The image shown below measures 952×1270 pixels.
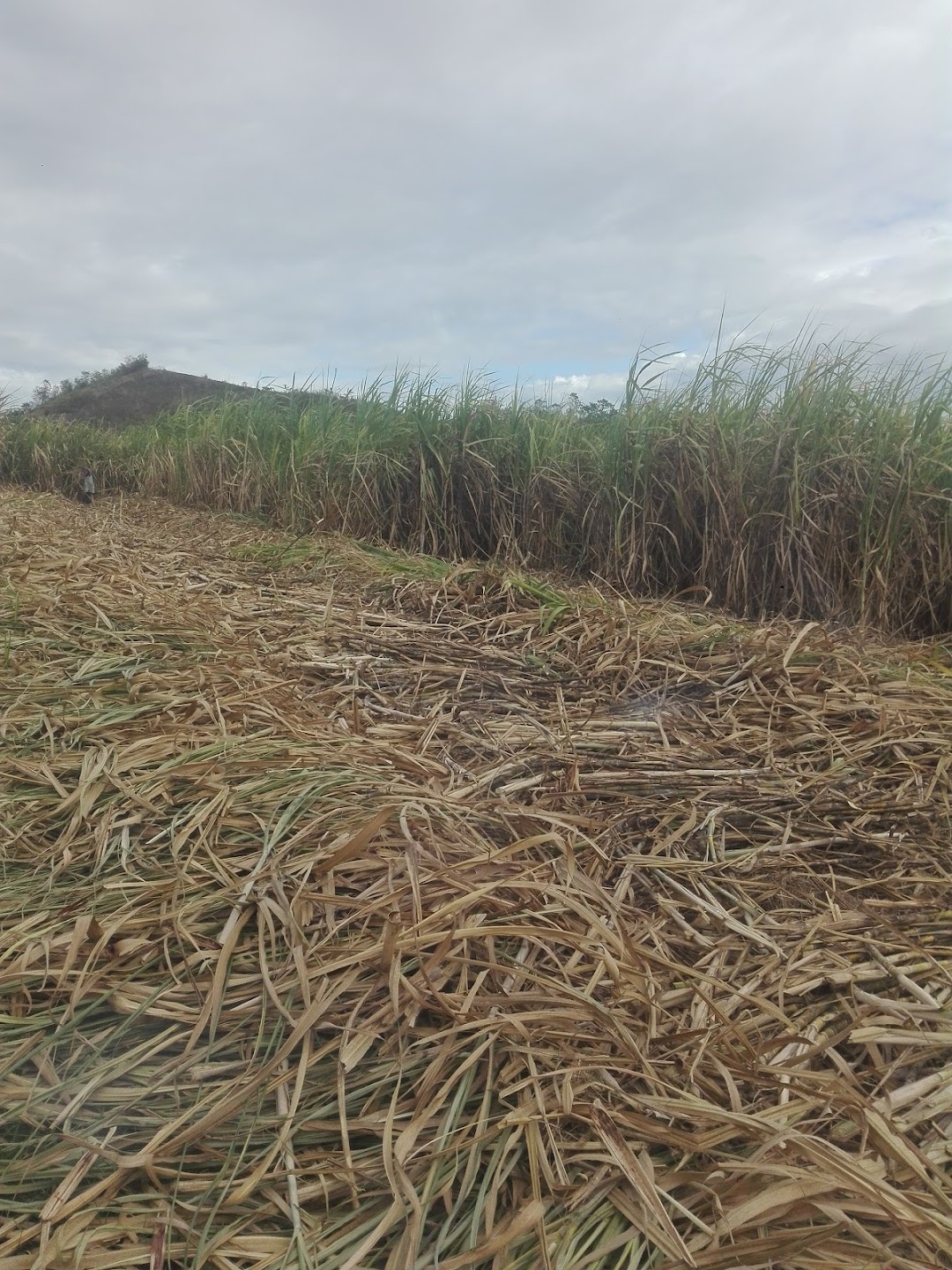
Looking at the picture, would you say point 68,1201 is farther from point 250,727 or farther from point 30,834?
point 250,727

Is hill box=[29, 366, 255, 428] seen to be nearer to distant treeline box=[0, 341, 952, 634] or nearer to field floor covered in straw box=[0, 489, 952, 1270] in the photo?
distant treeline box=[0, 341, 952, 634]

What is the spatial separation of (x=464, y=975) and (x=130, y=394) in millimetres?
19822

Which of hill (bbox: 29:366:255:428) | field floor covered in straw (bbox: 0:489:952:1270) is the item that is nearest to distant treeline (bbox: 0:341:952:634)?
field floor covered in straw (bbox: 0:489:952:1270)

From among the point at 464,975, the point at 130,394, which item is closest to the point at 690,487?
the point at 464,975

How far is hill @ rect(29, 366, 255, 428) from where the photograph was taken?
16312mm

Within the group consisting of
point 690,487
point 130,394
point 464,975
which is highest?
point 130,394

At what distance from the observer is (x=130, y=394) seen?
17859mm

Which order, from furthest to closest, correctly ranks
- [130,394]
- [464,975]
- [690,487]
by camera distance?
[130,394] → [690,487] → [464,975]

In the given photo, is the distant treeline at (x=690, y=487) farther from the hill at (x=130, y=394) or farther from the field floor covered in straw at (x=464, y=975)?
the hill at (x=130, y=394)

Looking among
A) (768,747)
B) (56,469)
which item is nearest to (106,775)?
(768,747)

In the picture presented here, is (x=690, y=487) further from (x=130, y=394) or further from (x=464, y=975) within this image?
(x=130, y=394)

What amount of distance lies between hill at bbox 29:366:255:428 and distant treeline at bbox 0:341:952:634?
42.1ft

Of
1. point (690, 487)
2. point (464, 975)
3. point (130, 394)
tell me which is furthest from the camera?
point (130, 394)

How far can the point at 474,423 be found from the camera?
422 centimetres
